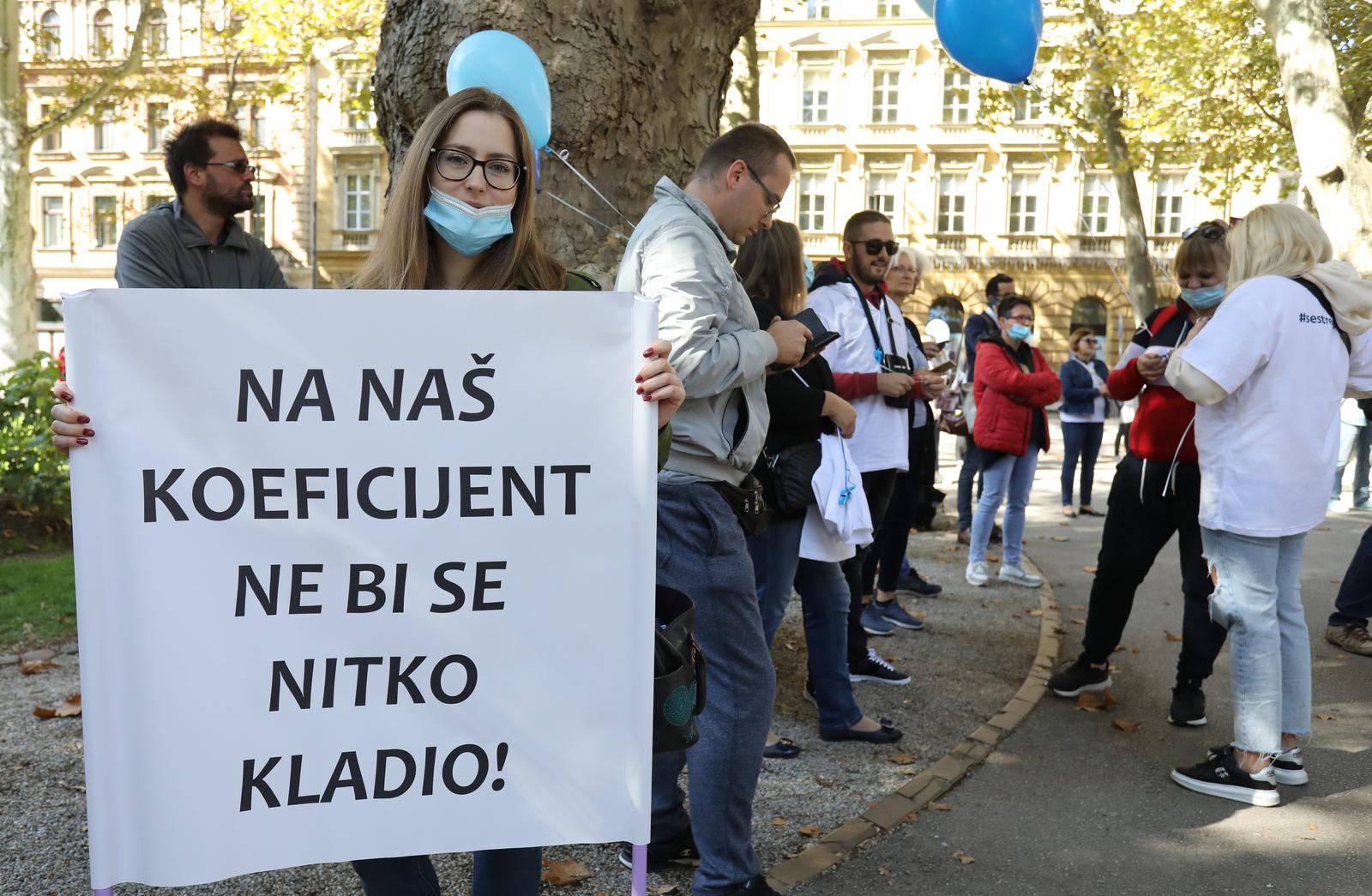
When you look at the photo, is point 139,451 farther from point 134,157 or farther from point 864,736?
point 134,157

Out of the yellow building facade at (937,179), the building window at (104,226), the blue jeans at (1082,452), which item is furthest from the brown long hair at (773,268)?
the building window at (104,226)

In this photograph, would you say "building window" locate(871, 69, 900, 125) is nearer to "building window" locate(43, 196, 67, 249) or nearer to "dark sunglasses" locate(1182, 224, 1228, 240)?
"building window" locate(43, 196, 67, 249)

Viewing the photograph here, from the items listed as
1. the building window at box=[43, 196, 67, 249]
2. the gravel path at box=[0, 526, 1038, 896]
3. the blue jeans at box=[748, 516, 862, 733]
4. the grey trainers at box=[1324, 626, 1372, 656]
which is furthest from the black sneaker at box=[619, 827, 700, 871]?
the building window at box=[43, 196, 67, 249]

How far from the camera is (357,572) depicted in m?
2.20

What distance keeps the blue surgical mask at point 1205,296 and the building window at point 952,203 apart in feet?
135

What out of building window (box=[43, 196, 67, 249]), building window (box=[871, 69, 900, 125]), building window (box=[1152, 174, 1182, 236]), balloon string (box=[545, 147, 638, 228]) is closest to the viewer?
balloon string (box=[545, 147, 638, 228])

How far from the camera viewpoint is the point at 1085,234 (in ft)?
141

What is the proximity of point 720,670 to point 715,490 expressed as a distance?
0.46m

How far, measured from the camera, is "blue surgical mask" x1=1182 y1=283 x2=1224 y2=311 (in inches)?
195

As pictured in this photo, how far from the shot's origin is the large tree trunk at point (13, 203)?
13914 millimetres

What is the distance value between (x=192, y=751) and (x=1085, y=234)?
44183 mm

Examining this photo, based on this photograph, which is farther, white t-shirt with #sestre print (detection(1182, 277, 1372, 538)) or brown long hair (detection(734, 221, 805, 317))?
brown long hair (detection(734, 221, 805, 317))

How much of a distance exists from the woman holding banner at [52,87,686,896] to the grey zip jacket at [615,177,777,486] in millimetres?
440

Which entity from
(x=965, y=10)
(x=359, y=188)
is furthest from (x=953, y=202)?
(x=965, y=10)
